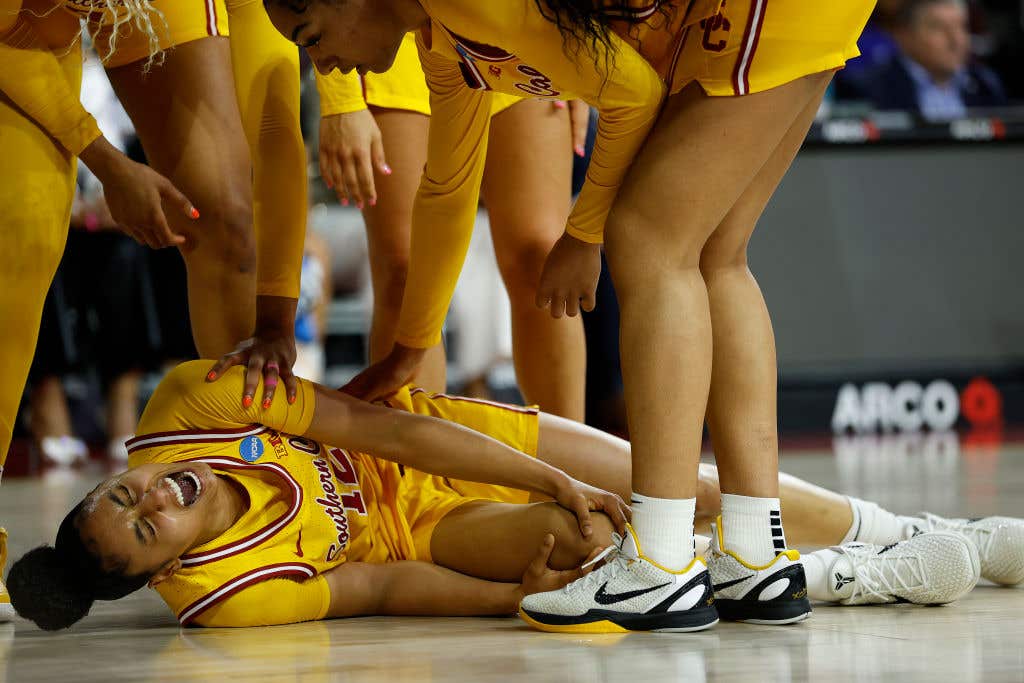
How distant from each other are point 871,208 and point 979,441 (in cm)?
114

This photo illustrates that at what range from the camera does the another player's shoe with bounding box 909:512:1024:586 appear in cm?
222

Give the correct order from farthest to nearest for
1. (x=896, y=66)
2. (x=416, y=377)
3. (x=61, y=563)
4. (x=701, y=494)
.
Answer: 1. (x=896, y=66)
2. (x=416, y=377)
3. (x=701, y=494)
4. (x=61, y=563)

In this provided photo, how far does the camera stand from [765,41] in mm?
1809

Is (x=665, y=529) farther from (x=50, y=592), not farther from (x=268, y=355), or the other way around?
(x=50, y=592)

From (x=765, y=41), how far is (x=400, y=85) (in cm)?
110

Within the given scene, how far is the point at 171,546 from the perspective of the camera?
1.96m

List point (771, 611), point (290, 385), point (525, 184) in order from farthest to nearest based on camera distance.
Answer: point (525, 184) < point (290, 385) < point (771, 611)

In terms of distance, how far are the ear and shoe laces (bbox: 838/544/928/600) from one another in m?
1.02

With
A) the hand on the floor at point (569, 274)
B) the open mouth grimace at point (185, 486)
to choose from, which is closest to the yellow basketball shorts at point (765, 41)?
the hand on the floor at point (569, 274)

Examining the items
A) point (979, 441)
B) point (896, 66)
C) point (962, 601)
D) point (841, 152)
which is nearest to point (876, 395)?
point (979, 441)

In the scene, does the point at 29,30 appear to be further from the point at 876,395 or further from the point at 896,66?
the point at 896,66

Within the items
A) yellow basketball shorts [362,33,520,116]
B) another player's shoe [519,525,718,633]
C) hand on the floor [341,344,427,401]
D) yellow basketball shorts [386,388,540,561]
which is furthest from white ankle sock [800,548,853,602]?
yellow basketball shorts [362,33,520,116]

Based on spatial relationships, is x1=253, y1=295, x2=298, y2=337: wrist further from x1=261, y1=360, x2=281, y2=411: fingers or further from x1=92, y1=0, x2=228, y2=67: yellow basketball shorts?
x1=92, y1=0, x2=228, y2=67: yellow basketball shorts

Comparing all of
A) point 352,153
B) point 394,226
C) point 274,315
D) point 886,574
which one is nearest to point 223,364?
point 274,315
